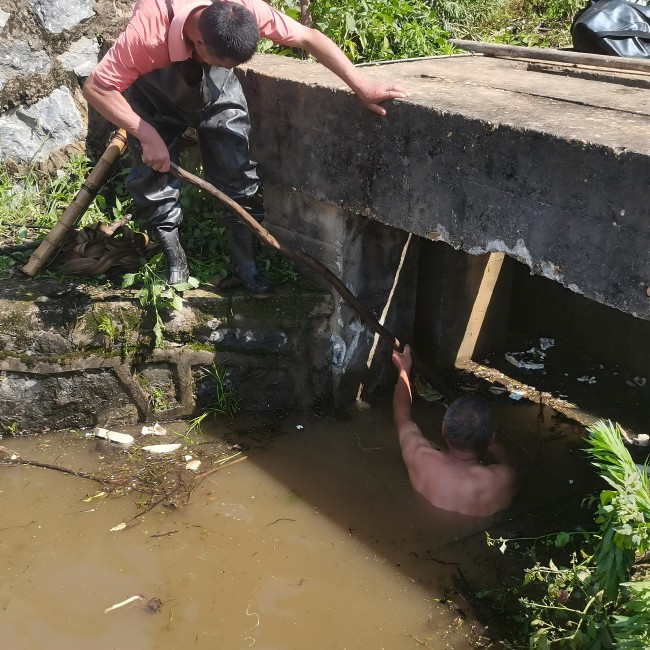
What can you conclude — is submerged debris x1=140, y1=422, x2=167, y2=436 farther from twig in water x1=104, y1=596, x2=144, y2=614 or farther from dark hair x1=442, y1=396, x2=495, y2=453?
dark hair x1=442, y1=396, x2=495, y2=453

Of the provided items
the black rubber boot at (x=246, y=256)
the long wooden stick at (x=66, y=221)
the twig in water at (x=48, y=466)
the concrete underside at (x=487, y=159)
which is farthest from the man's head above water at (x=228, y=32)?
the twig in water at (x=48, y=466)

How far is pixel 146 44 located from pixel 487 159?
1.55m

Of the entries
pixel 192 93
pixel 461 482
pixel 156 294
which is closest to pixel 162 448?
pixel 156 294

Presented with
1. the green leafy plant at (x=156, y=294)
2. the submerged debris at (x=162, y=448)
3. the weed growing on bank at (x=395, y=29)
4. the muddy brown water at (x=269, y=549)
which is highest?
the weed growing on bank at (x=395, y=29)

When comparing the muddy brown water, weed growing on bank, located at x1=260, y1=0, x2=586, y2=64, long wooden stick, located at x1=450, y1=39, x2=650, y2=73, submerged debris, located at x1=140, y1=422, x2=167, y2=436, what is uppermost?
weed growing on bank, located at x1=260, y1=0, x2=586, y2=64

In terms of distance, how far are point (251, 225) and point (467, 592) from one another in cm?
198

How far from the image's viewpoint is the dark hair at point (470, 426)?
362cm

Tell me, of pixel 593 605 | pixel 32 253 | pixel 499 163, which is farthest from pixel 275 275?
pixel 593 605

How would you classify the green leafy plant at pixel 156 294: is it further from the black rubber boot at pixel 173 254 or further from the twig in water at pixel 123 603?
the twig in water at pixel 123 603

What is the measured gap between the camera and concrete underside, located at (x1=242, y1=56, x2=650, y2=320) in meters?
2.85

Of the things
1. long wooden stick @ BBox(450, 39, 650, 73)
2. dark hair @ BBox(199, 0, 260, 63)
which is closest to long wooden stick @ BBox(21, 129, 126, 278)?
dark hair @ BBox(199, 0, 260, 63)

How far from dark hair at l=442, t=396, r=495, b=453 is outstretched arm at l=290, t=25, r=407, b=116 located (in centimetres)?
139

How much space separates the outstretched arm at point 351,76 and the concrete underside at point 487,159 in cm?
6

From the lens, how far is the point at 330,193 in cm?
400
